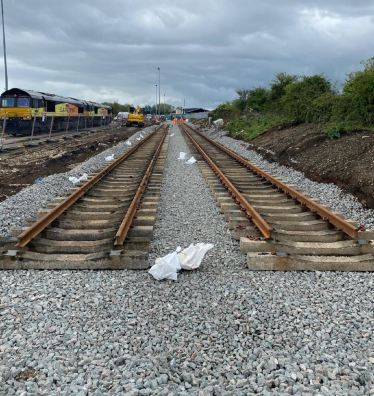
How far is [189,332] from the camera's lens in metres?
3.33

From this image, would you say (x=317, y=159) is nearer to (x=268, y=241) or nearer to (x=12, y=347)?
(x=268, y=241)

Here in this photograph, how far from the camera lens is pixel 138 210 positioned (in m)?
6.85

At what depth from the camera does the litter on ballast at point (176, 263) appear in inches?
169

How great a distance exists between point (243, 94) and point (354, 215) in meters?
42.0

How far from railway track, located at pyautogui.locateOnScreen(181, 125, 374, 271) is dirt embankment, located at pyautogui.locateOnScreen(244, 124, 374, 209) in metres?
1.48

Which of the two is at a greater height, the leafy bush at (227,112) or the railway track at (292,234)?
the leafy bush at (227,112)

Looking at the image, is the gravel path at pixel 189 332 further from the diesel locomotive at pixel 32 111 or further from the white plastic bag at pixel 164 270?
the diesel locomotive at pixel 32 111

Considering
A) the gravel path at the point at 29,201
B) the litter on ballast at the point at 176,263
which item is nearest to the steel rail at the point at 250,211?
the litter on ballast at the point at 176,263

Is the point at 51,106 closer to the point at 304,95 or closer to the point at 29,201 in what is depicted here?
the point at 304,95

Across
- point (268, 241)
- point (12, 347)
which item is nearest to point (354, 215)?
point (268, 241)

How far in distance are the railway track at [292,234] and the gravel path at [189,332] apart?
0.71ft

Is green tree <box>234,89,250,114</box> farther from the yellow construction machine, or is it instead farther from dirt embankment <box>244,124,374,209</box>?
dirt embankment <box>244,124,374,209</box>

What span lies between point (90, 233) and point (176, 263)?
5.54 feet

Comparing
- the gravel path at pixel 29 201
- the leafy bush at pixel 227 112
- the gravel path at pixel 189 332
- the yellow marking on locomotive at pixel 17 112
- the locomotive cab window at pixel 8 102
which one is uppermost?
the leafy bush at pixel 227 112
